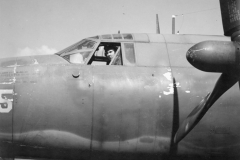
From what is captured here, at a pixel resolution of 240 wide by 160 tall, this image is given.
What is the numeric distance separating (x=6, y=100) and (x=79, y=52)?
2031mm

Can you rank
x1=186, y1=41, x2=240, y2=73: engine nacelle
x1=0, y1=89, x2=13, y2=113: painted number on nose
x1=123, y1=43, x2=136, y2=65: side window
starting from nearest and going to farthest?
1. x1=186, y1=41, x2=240, y2=73: engine nacelle
2. x1=0, y1=89, x2=13, y2=113: painted number on nose
3. x1=123, y1=43, x2=136, y2=65: side window

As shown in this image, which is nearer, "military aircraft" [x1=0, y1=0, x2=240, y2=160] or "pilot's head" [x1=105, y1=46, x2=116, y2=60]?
"military aircraft" [x1=0, y1=0, x2=240, y2=160]

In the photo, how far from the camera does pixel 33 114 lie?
5.63 m

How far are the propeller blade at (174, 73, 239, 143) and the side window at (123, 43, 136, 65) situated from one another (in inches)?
71.8

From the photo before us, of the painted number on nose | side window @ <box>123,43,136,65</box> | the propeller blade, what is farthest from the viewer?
side window @ <box>123,43,136,65</box>

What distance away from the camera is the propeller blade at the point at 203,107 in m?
5.39

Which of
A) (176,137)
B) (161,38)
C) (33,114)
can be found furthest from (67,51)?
(176,137)

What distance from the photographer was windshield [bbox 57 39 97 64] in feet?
21.3

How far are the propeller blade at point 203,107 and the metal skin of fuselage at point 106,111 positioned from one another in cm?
26

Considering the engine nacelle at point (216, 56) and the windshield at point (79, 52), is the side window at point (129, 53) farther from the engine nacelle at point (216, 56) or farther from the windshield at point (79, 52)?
the engine nacelle at point (216, 56)

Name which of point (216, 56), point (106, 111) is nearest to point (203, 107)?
point (216, 56)

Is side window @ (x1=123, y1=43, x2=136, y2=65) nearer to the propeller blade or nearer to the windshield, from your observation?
the windshield

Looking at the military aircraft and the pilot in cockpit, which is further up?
the pilot in cockpit

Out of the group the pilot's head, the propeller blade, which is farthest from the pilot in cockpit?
the propeller blade
